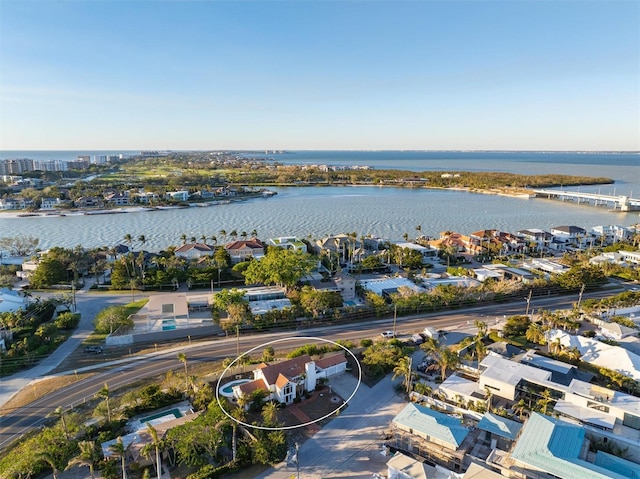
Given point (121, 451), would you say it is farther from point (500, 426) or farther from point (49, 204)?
point (49, 204)

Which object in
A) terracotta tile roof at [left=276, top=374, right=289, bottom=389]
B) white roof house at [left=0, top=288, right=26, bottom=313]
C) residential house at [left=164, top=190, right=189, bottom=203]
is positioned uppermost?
residential house at [left=164, top=190, right=189, bottom=203]

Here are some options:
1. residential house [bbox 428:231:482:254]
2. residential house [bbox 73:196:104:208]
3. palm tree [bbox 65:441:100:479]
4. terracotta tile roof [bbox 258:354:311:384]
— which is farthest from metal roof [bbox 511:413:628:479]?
residential house [bbox 73:196:104:208]

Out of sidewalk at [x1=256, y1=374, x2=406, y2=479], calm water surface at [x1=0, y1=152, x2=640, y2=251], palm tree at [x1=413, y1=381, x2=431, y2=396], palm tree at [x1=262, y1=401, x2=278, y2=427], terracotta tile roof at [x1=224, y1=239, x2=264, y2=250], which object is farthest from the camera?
calm water surface at [x1=0, y1=152, x2=640, y2=251]

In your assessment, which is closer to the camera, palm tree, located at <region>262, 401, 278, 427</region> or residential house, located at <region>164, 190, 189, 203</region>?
palm tree, located at <region>262, 401, 278, 427</region>

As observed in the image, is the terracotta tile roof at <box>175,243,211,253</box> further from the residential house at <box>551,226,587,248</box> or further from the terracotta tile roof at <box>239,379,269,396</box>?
the residential house at <box>551,226,587,248</box>

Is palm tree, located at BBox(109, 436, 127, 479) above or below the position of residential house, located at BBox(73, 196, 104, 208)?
below

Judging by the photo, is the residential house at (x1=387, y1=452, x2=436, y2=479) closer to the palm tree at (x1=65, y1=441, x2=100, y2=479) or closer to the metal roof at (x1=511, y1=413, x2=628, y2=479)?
the metal roof at (x1=511, y1=413, x2=628, y2=479)

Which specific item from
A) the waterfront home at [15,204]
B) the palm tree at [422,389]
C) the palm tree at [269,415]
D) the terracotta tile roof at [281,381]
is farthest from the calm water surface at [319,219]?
the palm tree at [269,415]

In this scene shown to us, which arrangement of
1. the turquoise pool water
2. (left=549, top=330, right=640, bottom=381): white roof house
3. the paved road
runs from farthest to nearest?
(left=549, top=330, right=640, bottom=381): white roof house < the paved road < the turquoise pool water

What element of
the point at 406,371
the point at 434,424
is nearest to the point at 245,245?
the point at 406,371
